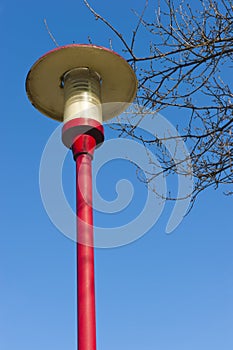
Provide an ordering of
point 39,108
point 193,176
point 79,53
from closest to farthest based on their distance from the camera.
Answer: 1. point 79,53
2. point 39,108
3. point 193,176

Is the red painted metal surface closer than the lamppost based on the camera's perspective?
Yes

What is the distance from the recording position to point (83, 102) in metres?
2.55

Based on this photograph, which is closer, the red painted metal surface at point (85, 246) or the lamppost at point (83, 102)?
the red painted metal surface at point (85, 246)

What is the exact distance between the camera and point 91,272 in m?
2.07

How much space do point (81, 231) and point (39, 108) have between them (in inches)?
39.8

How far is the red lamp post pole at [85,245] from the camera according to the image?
6.41 feet

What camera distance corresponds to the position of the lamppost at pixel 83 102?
2062mm

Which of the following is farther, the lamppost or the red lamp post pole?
the lamppost

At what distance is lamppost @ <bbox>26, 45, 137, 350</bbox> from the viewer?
2062 millimetres

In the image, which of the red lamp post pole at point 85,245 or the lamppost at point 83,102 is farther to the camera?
the lamppost at point 83,102

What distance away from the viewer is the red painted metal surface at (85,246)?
1.95 metres

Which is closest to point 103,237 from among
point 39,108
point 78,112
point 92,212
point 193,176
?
point 92,212

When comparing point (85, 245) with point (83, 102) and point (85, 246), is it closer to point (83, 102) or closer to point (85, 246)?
point (85, 246)

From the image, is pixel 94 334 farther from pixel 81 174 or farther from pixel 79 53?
pixel 79 53
